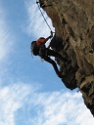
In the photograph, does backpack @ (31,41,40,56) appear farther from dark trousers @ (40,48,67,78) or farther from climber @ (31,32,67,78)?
dark trousers @ (40,48,67,78)

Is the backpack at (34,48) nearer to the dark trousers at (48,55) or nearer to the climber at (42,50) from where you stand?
the climber at (42,50)

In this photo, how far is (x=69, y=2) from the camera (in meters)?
21.4

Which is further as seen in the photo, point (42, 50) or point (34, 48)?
point (34, 48)

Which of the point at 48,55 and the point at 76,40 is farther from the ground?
the point at 48,55

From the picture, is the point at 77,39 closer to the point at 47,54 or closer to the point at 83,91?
the point at 47,54

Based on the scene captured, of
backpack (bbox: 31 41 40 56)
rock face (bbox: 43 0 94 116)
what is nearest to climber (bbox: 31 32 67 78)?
backpack (bbox: 31 41 40 56)

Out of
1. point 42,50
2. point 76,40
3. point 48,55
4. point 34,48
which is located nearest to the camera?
point 76,40

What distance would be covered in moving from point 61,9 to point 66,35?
75.8 inches

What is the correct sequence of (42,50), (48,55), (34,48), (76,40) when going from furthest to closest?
(48,55) → (34,48) → (42,50) → (76,40)

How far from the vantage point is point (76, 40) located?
22.4 m

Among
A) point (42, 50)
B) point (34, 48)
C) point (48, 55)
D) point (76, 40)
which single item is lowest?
point (76, 40)

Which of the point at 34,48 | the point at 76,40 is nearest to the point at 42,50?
the point at 34,48

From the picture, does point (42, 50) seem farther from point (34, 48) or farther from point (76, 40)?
point (76, 40)

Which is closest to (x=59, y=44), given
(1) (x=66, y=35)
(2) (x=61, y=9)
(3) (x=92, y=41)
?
(1) (x=66, y=35)
